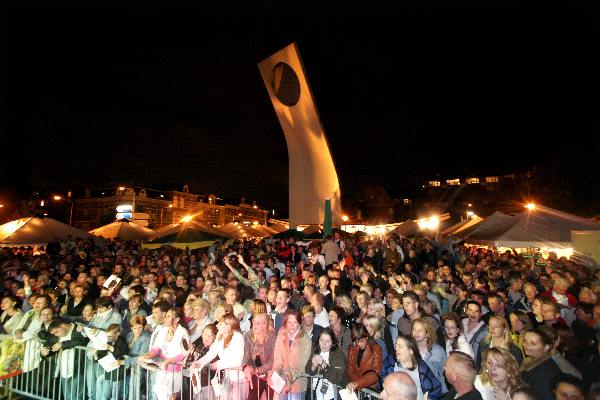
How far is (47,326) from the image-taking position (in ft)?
17.9

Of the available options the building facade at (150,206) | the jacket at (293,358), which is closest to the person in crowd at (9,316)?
the jacket at (293,358)

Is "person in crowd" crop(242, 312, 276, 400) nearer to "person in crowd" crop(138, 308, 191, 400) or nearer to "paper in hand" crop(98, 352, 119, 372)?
"person in crowd" crop(138, 308, 191, 400)

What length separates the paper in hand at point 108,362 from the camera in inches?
178

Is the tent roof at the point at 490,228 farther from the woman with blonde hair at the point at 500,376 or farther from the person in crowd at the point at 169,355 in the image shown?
the person in crowd at the point at 169,355

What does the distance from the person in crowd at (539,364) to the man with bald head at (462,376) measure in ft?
2.59

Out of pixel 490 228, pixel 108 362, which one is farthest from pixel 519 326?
pixel 490 228

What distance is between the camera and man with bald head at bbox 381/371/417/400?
2664 millimetres

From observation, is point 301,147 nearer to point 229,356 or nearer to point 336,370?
point 229,356

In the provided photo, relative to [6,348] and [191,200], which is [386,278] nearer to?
[6,348]

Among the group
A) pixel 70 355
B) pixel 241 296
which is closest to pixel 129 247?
pixel 241 296

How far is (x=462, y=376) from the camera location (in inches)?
114

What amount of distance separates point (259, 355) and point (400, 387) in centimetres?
207

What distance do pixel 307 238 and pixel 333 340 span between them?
40.2 ft

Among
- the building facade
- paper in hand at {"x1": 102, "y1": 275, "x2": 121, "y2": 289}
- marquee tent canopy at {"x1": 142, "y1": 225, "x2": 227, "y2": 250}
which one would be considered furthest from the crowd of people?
the building facade
